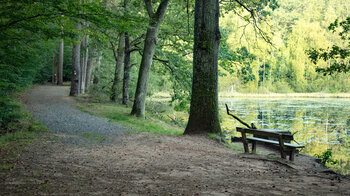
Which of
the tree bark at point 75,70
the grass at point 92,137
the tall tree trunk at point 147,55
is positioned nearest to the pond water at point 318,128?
the tall tree trunk at point 147,55

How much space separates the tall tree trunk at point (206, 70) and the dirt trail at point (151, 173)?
1546 mm

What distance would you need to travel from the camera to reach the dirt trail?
172 inches

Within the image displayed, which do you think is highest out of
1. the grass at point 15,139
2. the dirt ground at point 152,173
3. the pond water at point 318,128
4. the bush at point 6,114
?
the bush at point 6,114

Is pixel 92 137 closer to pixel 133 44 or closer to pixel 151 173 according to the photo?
pixel 151 173

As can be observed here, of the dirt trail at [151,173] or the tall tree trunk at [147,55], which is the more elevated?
the tall tree trunk at [147,55]

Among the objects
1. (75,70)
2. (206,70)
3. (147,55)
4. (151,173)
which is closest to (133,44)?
(75,70)

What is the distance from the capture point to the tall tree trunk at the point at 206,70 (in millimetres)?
9625

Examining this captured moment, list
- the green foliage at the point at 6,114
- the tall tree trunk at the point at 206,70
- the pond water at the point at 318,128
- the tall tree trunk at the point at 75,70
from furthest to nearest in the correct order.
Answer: the tall tree trunk at the point at 75,70, the pond water at the point at 318,128, the tall tree trunk at the point at 206,70, the green foliage at the point at 6,114

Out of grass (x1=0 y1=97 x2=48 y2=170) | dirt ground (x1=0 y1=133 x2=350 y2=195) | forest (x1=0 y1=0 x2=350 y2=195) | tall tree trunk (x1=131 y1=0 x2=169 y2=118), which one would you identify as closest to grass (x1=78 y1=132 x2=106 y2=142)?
forest (x1=0 y1=0 x2=350 y2=195)

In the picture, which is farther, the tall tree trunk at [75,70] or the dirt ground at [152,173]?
the tall tree trunk at [75,70]

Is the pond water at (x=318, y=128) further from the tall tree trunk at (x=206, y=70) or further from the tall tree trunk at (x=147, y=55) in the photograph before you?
the tall tree trunk at (x=147, y=55)

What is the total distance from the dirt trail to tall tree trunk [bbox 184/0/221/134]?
1546 millimetres

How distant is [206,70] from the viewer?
31.7 feet

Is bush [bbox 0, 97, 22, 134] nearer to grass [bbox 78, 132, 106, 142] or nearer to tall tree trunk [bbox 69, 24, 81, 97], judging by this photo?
grass [bbox 78, 132, 106, 142]
